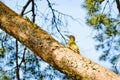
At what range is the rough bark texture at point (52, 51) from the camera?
83 cm

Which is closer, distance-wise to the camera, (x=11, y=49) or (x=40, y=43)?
(x=40, y=43)

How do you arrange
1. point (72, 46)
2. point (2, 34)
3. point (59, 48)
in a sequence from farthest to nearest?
1. point (2, 34)
2. point (72, 46)
3. point (59, 48)

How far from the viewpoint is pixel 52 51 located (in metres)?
0.91

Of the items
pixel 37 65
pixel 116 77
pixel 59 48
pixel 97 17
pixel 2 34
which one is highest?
pixel 97 17

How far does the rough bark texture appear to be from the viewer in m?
0.83

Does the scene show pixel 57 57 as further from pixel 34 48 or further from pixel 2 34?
pixel 2 34

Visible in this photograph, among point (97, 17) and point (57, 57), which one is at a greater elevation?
point (97, 17)

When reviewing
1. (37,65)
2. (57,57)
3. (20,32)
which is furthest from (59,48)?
(37,65)

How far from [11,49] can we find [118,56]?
2.64ft

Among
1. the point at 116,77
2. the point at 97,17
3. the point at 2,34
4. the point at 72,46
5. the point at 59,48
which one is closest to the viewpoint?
the point at 116,77

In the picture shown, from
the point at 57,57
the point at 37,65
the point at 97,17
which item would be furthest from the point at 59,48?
the point at 97,17

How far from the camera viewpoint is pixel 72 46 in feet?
3.71

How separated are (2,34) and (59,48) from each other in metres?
1.32

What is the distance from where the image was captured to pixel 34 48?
0.94m
